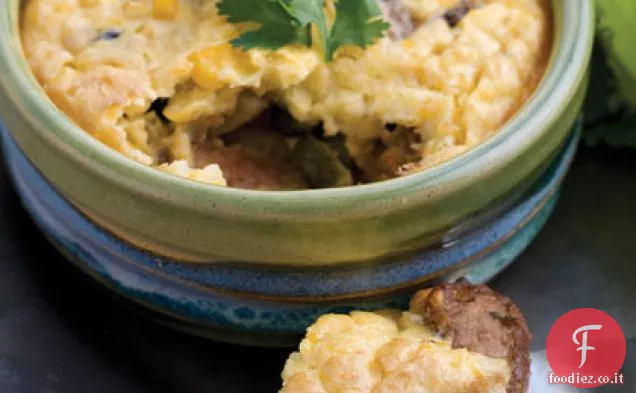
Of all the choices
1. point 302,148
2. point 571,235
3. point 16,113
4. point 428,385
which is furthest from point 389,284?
point 16,113

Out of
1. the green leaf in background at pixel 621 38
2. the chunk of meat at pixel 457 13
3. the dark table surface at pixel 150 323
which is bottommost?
the dark table surface at pixel 150 323

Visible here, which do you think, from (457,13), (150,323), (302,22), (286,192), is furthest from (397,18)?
(150,323)

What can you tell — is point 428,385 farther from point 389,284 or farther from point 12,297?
point 12,297

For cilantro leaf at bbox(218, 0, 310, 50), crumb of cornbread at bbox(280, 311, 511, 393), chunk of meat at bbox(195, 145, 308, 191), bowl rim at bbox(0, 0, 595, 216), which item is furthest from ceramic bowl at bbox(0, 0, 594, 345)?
cilantro leaf at bbox(218, 0, 310, 50)

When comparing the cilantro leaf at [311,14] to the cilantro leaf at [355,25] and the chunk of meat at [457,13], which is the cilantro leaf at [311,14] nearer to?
the cilantro leaf at [355,25]

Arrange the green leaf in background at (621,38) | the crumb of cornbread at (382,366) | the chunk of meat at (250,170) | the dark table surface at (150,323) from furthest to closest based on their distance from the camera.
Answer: the green leaf in background at (621,38), the chunk of meat at (250,170), the dark table surface at (150,323), the crumb of cornbread at (382,366)

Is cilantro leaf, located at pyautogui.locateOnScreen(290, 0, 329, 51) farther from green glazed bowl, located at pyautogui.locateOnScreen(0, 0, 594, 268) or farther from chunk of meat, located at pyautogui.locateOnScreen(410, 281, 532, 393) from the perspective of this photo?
chunk of meat, located at pyautogui.locateOnScreen(410, 281, 532, 393)

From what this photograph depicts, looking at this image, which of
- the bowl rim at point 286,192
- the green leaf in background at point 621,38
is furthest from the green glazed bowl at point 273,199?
the green leaf in background at point 621,38
